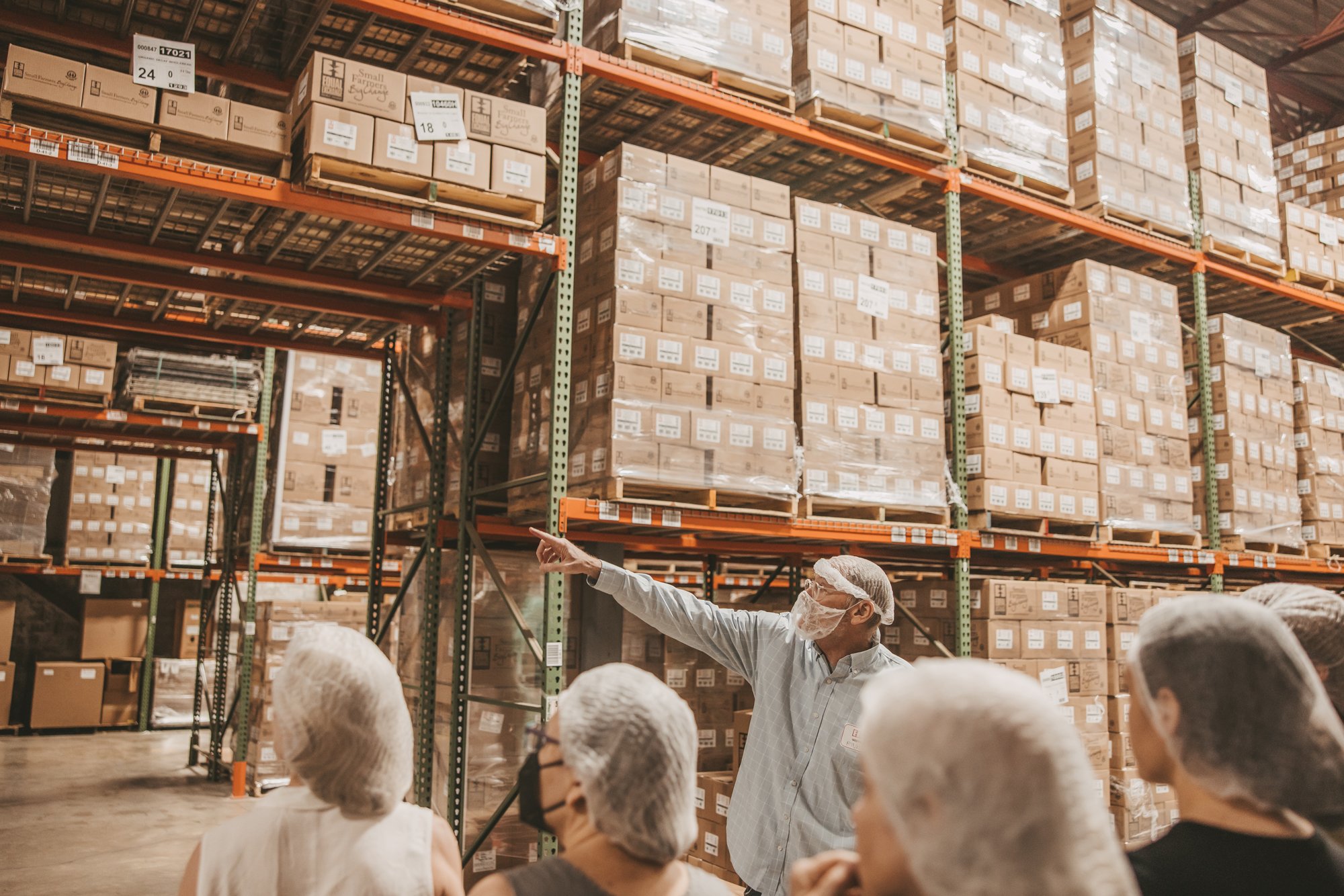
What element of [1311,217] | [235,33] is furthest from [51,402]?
[1311,217]

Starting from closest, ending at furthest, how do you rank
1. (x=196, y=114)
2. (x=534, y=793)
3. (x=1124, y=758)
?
1. (x=534, y=793)
2. (x=196, y=114)
3. (x=1124, y=758)

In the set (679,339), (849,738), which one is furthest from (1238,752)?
(679,339)

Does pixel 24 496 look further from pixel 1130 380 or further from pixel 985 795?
pixel 985 795

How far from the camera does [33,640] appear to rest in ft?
42.9

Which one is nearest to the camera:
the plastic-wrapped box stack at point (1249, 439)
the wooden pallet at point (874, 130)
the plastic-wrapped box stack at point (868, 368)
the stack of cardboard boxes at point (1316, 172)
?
the plastic-wrapped box stack at point (868, 368)

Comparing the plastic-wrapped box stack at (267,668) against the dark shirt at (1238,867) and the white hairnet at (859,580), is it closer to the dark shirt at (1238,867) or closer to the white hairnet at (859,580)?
the white hairnet at (859,580)

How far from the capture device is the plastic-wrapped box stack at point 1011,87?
6.71 metres

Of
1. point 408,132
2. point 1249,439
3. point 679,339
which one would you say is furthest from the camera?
point 1249,439

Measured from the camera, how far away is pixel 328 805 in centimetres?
188

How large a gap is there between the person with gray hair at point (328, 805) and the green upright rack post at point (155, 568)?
12217mm

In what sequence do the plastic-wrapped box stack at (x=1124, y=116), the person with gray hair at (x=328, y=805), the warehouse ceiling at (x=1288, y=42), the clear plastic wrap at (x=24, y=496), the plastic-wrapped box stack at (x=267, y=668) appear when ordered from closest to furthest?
the person with gray hair at (x=328, y=805)
the plastic-wrapped box stack at (x=1124, y=116)
the plastic-wrapped box stack at (x=267, y=668)
the clear plastic wrap at (x=24, y=496)
the warehouse ceiling at (x=1288, y=42)

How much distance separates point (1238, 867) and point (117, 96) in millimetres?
4677

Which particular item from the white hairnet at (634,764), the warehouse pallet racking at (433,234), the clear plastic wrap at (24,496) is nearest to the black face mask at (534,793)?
the white hairnet at (634,764)

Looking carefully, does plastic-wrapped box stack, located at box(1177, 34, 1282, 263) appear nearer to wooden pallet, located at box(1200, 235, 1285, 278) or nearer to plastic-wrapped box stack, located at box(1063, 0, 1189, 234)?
wooden pallet, located at box(1200, 235, 1285, 278)
